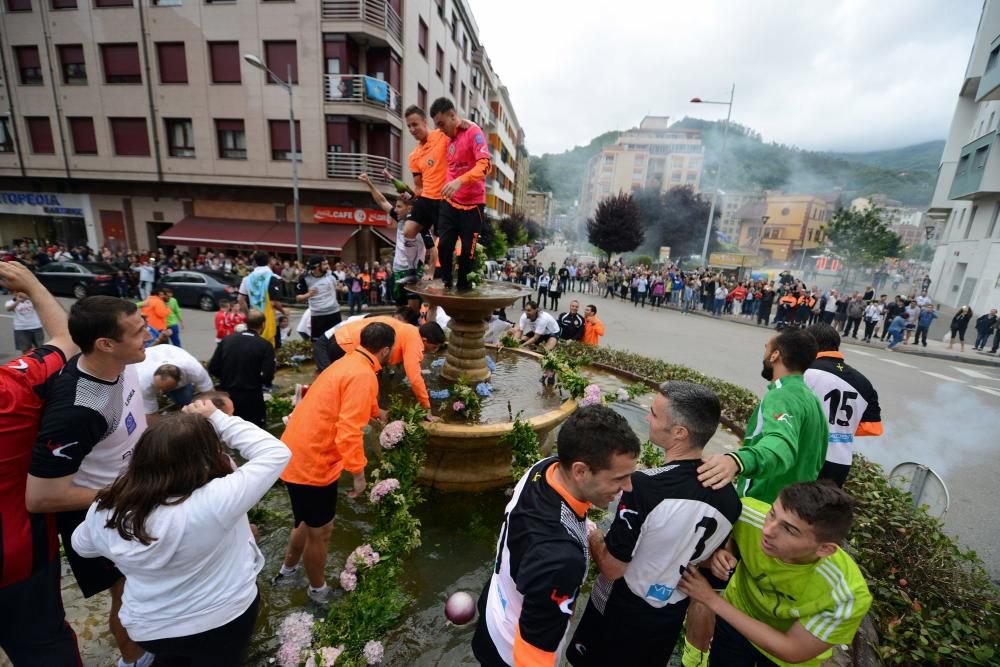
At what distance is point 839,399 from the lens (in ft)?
12.7

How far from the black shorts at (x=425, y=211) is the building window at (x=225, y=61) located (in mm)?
22253

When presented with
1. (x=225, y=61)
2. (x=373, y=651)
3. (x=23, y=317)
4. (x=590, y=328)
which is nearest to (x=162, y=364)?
(x=373, y=651)

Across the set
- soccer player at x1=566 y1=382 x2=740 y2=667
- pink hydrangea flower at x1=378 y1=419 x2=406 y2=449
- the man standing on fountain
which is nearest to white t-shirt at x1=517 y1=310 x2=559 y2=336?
the man standing on fountain

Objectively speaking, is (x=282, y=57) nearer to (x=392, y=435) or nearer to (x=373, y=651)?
(x=392, y=435)

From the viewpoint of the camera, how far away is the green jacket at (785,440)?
2.66 metres

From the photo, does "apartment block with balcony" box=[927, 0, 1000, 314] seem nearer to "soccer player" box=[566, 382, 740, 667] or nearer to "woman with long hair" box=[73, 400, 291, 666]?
"soccer player" box=[566, 382, 740, 667]

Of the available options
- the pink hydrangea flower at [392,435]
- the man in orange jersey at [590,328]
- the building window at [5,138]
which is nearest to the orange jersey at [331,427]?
the pink hydrangea flower at [392,435]

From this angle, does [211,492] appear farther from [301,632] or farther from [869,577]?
[869,577]

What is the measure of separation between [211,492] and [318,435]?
1387 millimetres

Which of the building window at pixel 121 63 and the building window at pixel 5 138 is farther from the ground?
the building window at pixel 121 63

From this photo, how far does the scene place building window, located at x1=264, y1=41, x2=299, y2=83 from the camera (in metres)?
21.7

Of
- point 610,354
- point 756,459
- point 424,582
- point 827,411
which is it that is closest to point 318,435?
point 424,582

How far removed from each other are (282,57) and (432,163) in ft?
70.1

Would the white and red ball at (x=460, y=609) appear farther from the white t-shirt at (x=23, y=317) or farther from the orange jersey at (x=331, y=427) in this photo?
the white t-shirt at (x=23, y=317)
